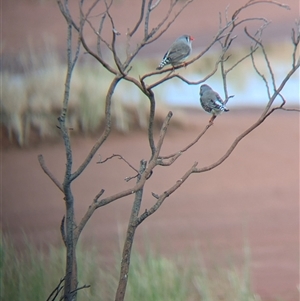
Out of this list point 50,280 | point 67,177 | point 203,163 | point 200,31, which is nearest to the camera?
point 67,177

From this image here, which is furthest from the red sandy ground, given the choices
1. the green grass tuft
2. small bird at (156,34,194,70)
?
small bird at (156,34,194,70)

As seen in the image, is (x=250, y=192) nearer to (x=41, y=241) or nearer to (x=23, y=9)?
(x=41, y=241)

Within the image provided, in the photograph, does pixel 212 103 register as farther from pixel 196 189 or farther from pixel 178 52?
pixel 196 189

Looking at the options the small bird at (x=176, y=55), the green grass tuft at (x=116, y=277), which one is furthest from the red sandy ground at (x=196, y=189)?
the small bird at (x=176, y=55)

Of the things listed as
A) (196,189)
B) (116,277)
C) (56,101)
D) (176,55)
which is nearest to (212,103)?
(176,55)

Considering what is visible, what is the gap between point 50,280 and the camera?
2.82m

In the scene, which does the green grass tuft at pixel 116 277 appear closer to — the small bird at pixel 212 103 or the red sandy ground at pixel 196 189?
the red sandy ground at pixel 196 189

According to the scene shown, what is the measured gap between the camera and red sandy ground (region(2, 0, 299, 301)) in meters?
2.79

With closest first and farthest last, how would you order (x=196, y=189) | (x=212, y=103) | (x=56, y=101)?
1. (x=212, y=103)
2. (x=196, y=189)
3. (x=56, y=101)

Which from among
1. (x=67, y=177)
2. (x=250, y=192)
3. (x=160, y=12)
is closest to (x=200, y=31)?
(x=160, y=12)

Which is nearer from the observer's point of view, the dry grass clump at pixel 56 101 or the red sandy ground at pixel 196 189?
the red sandy ground at pixel 196 189

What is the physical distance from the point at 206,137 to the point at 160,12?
74 centimetres

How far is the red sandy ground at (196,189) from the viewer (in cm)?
279

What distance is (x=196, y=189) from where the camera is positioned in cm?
300
